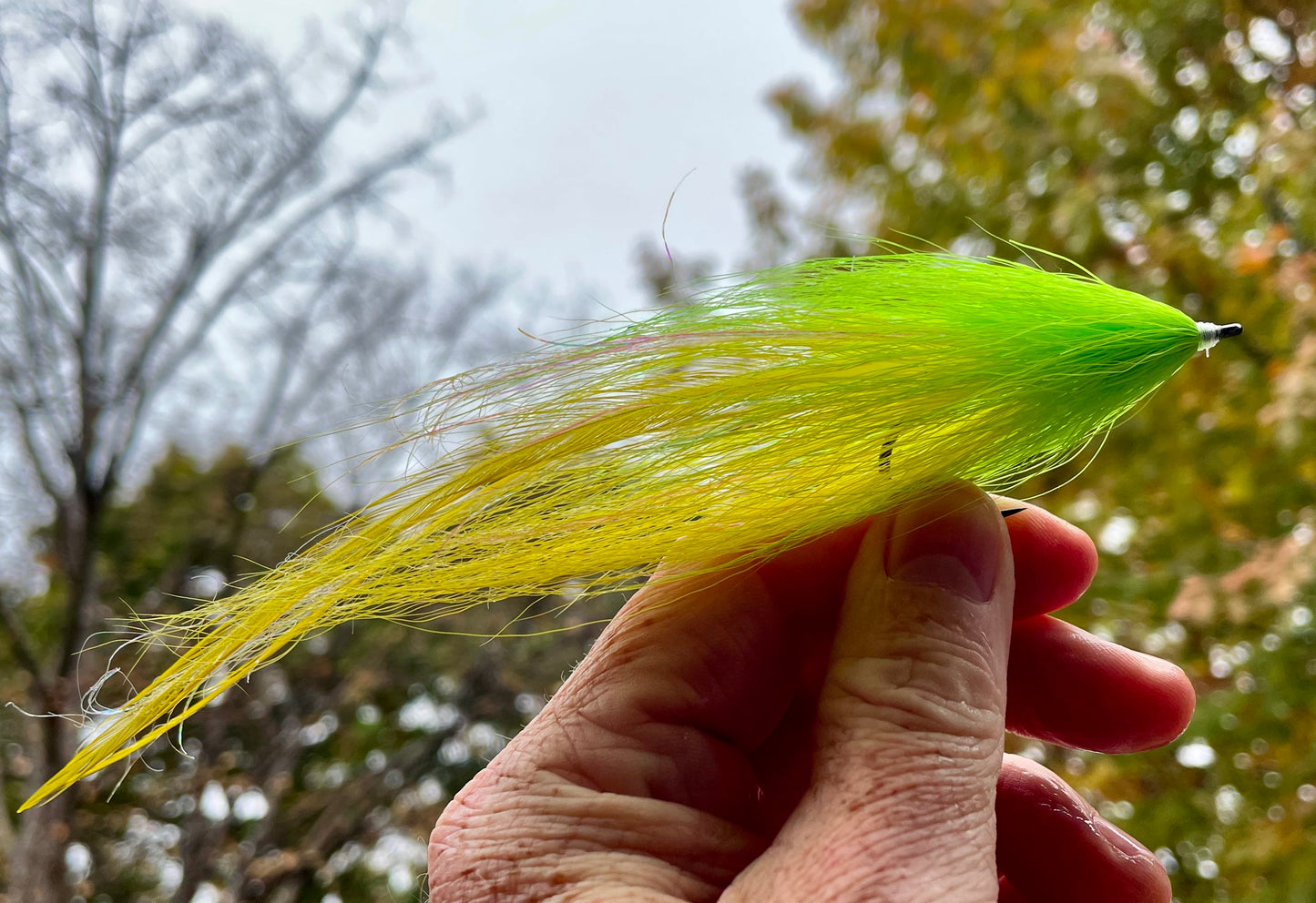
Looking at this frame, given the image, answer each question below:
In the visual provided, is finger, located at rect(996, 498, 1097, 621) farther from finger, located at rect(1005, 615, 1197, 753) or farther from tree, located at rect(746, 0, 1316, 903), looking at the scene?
tree, located at rect(746, 0, 1316, 903)

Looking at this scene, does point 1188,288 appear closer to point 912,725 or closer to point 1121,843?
point 1121,843

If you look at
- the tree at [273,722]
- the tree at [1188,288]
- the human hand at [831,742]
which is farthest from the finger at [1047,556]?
the tree at [273,722]

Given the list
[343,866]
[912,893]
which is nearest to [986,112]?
[912,893]

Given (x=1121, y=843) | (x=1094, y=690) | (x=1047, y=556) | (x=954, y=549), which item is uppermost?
(x=954, y=549)

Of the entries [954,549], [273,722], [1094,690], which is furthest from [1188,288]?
[273,722]

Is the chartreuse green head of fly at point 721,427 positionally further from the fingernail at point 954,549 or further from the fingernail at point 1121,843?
the fingernail at point 1121,843

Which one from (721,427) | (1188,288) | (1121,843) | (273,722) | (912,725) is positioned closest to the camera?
(912,725)

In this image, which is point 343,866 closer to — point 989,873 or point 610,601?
point 610,601
